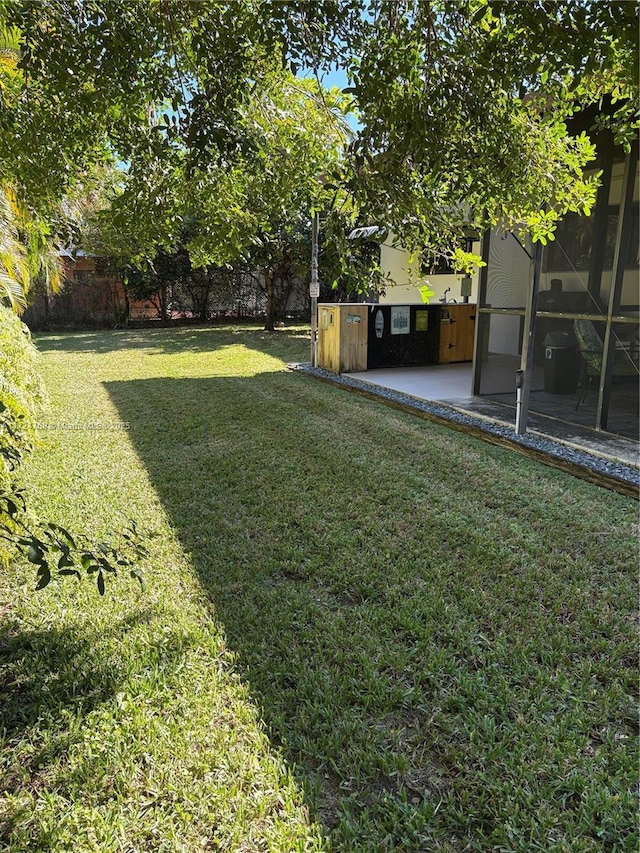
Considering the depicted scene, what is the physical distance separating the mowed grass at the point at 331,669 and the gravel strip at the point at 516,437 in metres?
0.28

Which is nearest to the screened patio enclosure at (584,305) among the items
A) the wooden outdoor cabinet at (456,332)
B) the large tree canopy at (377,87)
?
the large tree canopy at (377,87)

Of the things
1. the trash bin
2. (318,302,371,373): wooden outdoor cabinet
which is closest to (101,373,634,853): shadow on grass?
the trash bin

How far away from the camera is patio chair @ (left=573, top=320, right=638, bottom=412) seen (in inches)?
239

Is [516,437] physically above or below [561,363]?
below

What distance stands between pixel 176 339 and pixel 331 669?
15.6 m

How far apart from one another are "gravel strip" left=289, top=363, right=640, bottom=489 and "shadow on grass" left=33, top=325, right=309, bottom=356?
5.65 metres

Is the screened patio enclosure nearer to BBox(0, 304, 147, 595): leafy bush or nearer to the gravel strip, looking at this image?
the gravel strip

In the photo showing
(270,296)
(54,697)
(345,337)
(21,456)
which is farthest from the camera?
(270,296)

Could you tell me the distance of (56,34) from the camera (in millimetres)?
2625

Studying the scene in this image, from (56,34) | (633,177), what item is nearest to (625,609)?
(56,34)

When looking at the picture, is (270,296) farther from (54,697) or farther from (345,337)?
(54,697)

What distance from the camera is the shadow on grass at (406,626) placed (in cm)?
208

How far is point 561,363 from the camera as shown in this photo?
22.5 feet

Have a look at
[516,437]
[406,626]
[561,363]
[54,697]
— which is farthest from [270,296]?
[54,697]
